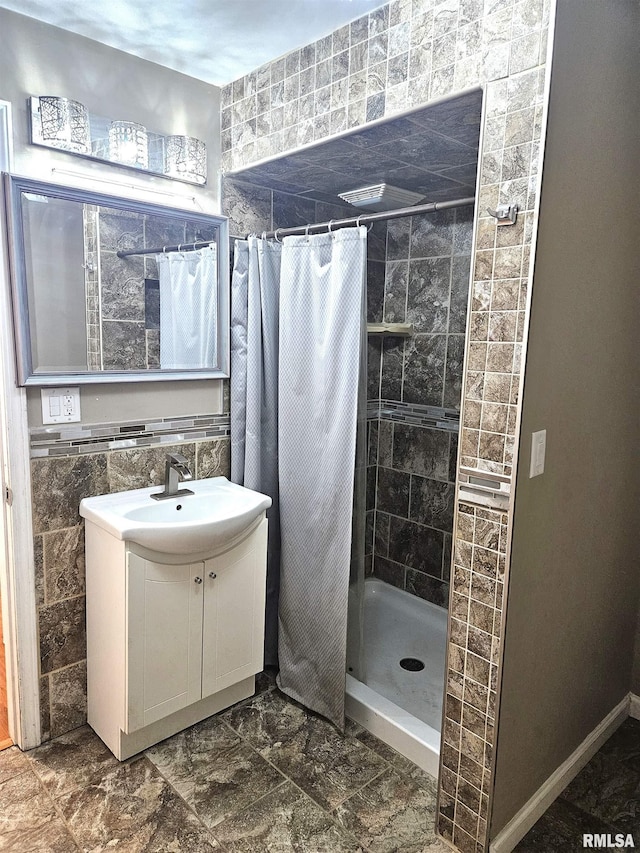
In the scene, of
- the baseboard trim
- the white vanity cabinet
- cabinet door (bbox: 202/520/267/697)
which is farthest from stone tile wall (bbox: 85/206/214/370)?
the baseboard trim

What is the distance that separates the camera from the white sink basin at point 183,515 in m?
Result: 1.90

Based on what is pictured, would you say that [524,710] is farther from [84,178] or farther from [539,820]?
[84,178]

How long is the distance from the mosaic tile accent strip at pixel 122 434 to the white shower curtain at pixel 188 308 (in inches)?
9.2

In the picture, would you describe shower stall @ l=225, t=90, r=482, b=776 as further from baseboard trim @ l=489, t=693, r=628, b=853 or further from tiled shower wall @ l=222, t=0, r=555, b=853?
baseboard trim @ l=489, t=693, r=628, b=853

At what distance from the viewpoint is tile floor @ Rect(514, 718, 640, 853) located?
1.77 m

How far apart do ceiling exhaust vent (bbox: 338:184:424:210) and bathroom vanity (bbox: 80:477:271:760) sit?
1317mm

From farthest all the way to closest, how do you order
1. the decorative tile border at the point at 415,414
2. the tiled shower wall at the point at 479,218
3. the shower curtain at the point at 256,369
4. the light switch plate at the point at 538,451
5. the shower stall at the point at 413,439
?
the decorative tile border at the point at 415,414 < the shower stall at the point at 413,439 < the shower curtain at the point at 256,369 < the light switch plate at the point at 538,451 < the tiled shower wall at the point at 479,218

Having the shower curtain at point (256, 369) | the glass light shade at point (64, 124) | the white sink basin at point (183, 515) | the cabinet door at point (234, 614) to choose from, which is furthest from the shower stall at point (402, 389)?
the glass light shade at point (64, 124)

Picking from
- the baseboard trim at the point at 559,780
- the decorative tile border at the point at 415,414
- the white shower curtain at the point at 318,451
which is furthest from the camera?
the decorative tile border at the point at 415,414

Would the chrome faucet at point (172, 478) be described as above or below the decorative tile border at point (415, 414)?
below

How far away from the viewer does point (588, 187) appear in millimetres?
1562

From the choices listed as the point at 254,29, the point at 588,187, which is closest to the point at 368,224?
the point at 254,29

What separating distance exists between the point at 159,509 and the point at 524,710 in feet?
4.45

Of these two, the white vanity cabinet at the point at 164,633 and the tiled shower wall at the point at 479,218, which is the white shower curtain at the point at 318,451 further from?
the tiled shower wall at the point at 479,218
